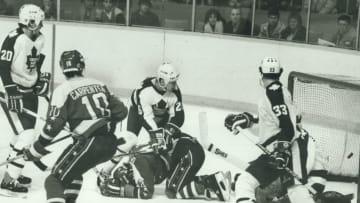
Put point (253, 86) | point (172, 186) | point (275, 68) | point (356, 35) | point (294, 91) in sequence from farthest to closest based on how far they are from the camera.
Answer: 1. point (253, 86)
2. point (356, 35)
3. point (294, 91)
4. point (172, 186)
5. point (275, 68)

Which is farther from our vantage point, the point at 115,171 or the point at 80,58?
the point at 115,171

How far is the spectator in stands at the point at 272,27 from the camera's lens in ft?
26.3

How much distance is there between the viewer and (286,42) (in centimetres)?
789

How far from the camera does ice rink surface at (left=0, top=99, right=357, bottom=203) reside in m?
5.84

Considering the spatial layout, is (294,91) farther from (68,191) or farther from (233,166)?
(68,191)

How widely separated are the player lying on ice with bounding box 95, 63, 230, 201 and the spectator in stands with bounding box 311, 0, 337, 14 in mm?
2124

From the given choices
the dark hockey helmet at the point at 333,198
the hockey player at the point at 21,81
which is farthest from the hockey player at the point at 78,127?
the dark hockey helmet at the point at 333,198

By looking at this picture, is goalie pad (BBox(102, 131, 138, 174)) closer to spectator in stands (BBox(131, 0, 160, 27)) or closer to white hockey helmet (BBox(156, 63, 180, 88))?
white hockey helmet (BBox(156, 63, 180, 88))

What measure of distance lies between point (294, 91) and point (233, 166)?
63 centimetres

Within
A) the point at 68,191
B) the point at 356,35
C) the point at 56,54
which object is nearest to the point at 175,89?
the point at 68,191

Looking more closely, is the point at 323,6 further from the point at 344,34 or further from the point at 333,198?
the point at 333,198

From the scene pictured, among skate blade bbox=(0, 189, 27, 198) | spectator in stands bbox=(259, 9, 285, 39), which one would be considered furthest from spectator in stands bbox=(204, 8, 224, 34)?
skate blade bbox=(0, 189, 27, 198)

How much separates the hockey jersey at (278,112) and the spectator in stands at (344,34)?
87.7 inches

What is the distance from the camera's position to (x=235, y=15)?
8.31m
